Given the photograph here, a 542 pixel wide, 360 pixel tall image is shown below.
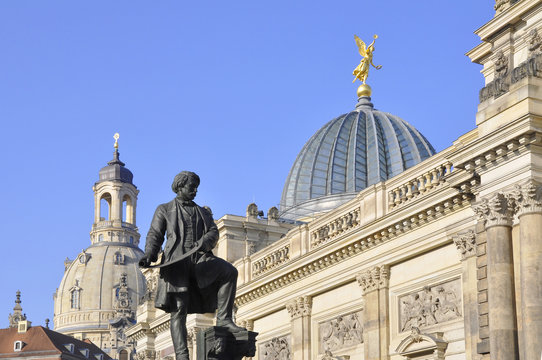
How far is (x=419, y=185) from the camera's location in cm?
3444

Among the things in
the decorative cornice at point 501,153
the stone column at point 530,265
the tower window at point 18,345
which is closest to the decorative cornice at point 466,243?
the decorative cornice at point 501,153

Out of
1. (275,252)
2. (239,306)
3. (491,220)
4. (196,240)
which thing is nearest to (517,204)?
(491,220)

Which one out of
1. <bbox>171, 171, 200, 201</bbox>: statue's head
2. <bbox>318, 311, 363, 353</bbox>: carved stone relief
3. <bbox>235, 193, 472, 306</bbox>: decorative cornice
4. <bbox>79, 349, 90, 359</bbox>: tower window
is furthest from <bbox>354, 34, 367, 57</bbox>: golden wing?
<bbox>79, 349, 90, 359</bbox>: tower window

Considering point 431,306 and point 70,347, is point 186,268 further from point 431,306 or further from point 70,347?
point 70,347

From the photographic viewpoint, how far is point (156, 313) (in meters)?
58.0

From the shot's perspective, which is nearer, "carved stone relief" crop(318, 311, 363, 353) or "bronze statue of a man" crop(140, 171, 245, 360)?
"bronze statue of a man" crop(140, 171, 245, 360)

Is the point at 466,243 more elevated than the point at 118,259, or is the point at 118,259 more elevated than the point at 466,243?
the point at 118,259

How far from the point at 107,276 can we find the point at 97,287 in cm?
213

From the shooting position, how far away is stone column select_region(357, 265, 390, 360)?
35219 millimetres

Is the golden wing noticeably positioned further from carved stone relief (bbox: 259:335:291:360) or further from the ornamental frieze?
the ornamental frieze

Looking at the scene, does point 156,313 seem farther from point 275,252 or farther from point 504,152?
point 504,152

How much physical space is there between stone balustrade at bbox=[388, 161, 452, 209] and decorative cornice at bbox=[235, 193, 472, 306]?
88cm

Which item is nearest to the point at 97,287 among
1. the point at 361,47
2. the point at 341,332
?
the point at 361,47

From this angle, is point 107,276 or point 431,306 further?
point 107,276
